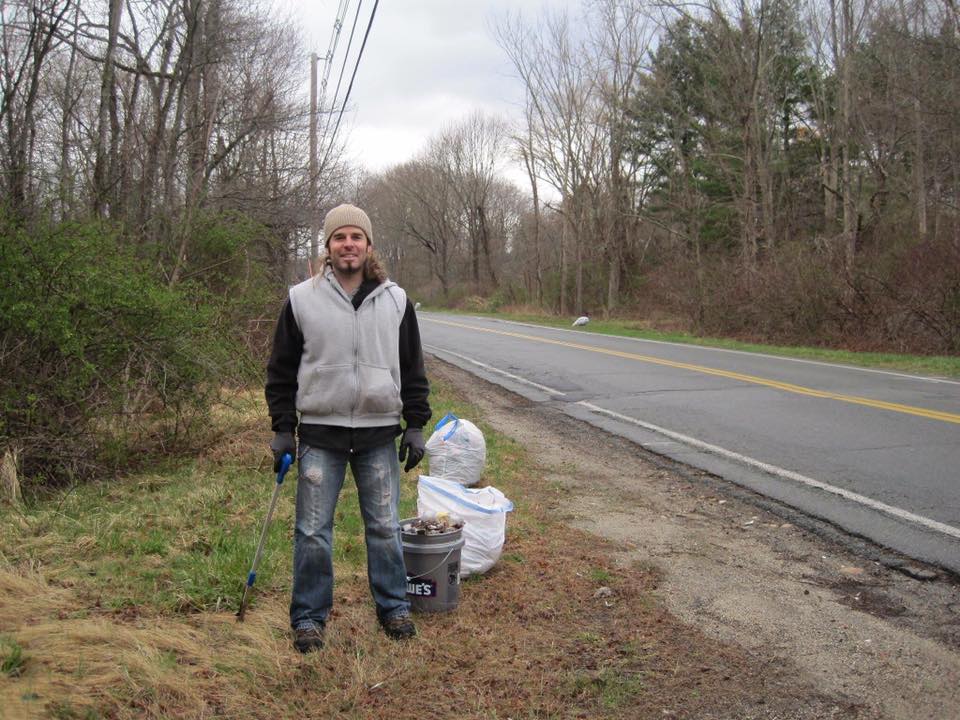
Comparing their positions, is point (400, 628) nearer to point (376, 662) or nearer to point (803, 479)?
point (376, 662)

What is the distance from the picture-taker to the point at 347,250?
4105 millimetres

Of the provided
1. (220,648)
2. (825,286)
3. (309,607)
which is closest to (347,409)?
(309,607)

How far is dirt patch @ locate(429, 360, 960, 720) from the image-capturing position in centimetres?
377

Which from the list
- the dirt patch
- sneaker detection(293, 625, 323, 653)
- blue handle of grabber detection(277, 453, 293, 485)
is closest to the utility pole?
the dirt patch

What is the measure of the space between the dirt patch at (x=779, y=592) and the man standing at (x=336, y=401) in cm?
166

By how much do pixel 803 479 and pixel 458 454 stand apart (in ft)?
9.80

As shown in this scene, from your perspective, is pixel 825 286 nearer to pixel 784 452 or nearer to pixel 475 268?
pixel 784 452

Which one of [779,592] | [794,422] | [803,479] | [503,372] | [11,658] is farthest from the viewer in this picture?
[503,372]

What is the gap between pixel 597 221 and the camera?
3972cm

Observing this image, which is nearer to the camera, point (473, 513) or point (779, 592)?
point (779, 592)

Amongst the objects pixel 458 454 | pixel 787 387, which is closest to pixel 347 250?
pixel 458 454

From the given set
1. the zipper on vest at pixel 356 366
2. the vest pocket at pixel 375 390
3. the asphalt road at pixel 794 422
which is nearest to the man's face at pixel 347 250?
the zipper on vest at pixel 356 366

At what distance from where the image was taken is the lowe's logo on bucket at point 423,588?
14.9 ft

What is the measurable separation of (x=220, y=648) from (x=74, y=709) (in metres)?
0.71
